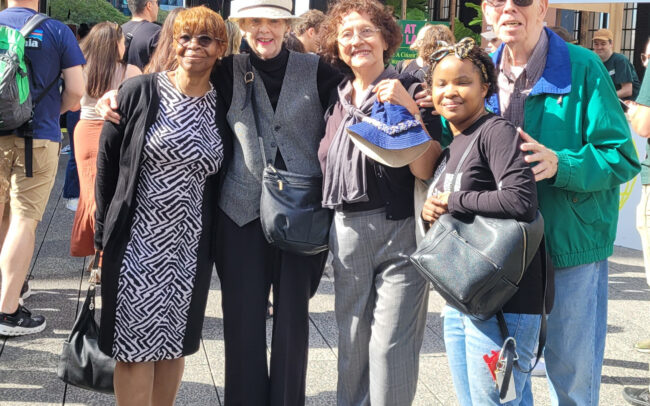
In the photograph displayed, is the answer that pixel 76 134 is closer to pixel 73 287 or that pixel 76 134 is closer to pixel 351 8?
pixel 73 287

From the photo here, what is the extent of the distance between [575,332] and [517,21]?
1193mm

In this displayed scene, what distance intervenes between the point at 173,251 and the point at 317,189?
0.70m

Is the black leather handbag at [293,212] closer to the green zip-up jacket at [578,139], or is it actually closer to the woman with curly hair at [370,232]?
the woman with curly hair at [370,232]

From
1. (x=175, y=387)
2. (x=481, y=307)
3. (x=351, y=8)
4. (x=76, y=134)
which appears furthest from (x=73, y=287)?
(x=481, y=307)

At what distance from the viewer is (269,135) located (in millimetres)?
3668

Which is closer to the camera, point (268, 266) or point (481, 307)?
point (481, 307)

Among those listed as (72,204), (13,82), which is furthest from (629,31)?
(13,82)

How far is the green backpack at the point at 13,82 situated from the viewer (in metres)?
4.96

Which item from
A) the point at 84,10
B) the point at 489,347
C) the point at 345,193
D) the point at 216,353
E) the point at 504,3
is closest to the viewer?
the point at 489,347

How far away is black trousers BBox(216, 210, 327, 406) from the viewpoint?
3.73m

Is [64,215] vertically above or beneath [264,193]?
beneath

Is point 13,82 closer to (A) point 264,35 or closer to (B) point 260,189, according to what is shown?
(A) point 264,35

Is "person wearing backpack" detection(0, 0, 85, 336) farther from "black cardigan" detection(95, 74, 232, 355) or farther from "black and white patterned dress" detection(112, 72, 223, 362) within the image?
"black and white patterned dress" detection(112, 72, 223, 362)

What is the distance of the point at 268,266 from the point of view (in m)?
3.78
